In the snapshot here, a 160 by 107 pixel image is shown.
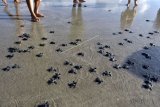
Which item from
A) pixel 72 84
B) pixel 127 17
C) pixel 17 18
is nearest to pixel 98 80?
pixel 72 84

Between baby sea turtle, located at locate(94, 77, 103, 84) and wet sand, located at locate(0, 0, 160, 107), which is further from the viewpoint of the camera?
baby sea turtle, located at locate(94, 77, 103, 84)

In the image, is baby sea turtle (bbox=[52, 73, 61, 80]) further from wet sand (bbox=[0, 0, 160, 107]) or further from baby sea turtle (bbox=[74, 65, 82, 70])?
baby sea turtle (bbox=[74, 65, 82, 70])

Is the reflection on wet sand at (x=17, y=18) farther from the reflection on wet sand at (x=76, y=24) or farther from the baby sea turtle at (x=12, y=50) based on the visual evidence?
the reflection on wet sand at (x=76, y=24)

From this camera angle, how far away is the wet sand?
3.89 metres

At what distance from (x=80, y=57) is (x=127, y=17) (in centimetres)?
349

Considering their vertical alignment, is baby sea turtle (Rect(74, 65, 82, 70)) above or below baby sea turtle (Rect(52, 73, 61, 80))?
above

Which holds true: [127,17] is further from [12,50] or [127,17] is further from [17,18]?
[12,50]

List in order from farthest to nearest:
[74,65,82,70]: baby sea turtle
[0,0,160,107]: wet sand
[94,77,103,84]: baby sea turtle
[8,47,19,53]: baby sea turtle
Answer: [8,47,19,53]: baby sea turtle
[74,65,82,70]: baby sea turtle
[94,77,103,84]: baby sea turtle
[0,0,160,107]: wet sand

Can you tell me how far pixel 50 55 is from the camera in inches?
200

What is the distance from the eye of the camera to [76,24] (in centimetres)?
697

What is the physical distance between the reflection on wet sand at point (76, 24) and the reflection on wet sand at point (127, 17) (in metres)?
1.21

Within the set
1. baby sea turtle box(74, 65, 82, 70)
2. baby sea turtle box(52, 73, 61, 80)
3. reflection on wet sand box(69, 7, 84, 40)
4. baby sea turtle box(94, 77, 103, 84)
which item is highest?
reflection on wet sand box(69, 7, 84, 40)

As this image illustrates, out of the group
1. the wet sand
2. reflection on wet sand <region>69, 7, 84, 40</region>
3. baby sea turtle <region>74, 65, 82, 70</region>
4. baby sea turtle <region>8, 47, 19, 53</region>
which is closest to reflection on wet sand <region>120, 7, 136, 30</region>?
the wet sand

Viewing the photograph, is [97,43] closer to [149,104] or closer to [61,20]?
[61,20]
